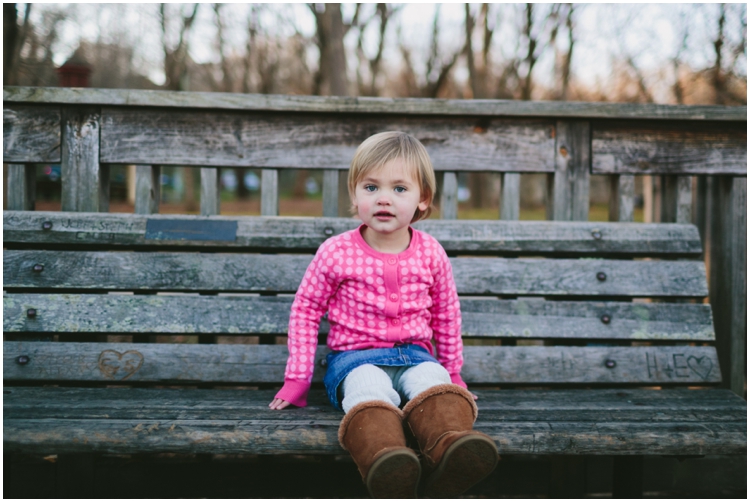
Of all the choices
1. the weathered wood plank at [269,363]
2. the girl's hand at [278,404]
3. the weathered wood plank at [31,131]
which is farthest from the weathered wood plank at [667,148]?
the weathered wood plank at [31,131]

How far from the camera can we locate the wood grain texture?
2.41 meters

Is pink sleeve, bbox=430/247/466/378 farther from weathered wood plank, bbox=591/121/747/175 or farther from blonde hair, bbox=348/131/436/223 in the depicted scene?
weathered wood plank, bbox=591/121/747/175

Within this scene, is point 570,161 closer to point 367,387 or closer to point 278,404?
point 367,387

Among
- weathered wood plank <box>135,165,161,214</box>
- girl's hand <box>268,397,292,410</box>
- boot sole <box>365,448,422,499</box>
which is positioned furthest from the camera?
weathered wood plank <box>135,165,161,214</box>

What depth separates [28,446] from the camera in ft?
5.39

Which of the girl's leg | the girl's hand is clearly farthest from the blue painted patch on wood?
the girl's leg

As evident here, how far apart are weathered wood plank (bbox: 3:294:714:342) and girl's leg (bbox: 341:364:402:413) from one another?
1.56 feet

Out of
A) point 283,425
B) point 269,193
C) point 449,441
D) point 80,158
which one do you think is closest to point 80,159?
point 80,158

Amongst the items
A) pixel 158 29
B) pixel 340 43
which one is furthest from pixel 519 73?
pixel 158 29

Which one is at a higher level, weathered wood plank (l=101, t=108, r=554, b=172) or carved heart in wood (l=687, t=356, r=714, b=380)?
weathered wood plank (l=101, t=108, r=554, b=172)

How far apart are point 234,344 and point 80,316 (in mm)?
598

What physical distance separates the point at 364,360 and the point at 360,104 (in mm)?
1108

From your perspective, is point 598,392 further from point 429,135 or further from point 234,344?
point 234,344

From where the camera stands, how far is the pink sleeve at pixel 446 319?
2.10 meters
